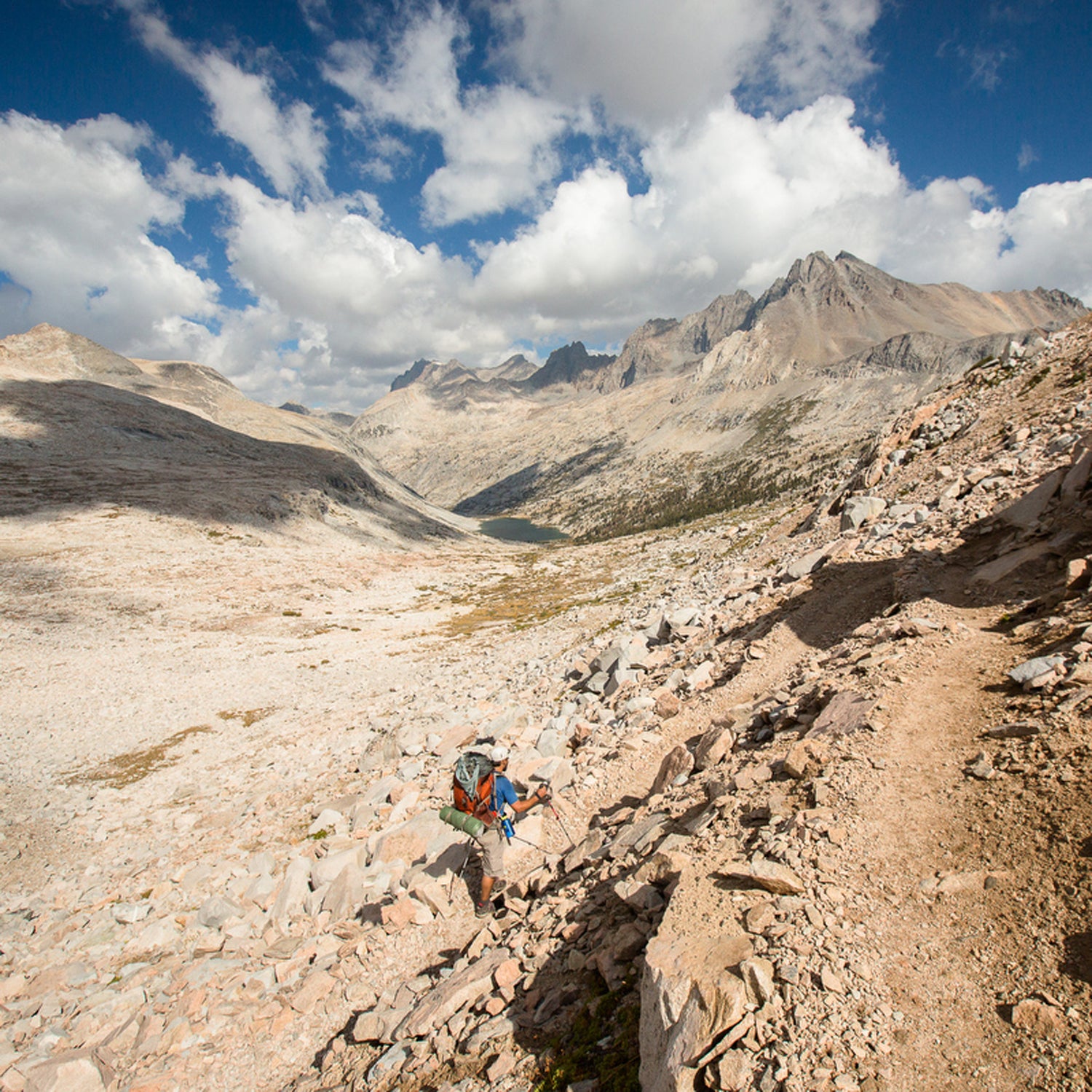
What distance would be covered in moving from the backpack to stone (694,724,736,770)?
A: 12.6 ft

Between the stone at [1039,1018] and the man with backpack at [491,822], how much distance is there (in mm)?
7491

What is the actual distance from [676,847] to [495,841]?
4.09 meters

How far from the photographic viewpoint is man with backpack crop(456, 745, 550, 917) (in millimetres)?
9812

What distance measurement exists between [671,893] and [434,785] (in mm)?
10117

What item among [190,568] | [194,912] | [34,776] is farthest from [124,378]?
[194,912]

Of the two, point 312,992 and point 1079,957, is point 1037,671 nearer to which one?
point 1079,957

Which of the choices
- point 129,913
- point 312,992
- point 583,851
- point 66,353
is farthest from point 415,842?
point 66,353

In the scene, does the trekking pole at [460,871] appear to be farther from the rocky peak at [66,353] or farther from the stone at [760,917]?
the rocky peak at [66,353]

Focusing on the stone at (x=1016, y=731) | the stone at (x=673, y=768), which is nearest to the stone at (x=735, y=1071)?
the stone at (x=1016, y=731)

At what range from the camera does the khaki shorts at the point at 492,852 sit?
32.3ft

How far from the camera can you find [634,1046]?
5.28 metres

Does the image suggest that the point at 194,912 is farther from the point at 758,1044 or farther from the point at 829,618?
the point at 829,618

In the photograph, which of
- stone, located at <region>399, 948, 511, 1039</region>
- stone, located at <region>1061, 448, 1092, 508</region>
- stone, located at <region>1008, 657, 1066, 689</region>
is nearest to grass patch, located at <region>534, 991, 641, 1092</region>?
stone, located at <region>399, 948, 511, 1039</region>

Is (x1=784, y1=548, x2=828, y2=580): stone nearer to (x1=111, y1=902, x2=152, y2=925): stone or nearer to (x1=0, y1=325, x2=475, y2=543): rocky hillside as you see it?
(x1=111, y1=902, x2=152, y2=925): stone
